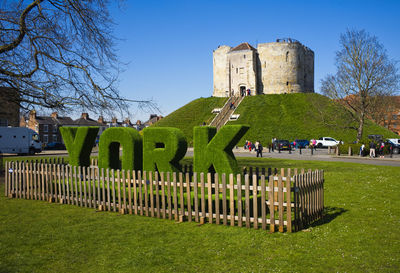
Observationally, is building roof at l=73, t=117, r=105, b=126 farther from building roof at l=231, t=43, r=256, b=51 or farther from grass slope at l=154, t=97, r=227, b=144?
building roof at l=231, t=43, r=256, b=51

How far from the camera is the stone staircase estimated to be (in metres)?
57.4

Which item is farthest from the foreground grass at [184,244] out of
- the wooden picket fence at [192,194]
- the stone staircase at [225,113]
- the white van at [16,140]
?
the stone staircase at [225,113]

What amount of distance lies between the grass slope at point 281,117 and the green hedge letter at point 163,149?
119 feet

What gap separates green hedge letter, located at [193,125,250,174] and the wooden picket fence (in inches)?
14.1

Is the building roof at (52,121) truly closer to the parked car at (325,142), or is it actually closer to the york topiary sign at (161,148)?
the parked car at (325,142)

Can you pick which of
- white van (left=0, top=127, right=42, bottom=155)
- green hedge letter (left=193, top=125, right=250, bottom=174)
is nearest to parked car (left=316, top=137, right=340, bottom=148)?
white van (left=0, top=127, right=42, bottom=155)

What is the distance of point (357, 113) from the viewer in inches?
1593

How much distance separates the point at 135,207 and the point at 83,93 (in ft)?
24.1

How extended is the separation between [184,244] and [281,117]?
173 feet

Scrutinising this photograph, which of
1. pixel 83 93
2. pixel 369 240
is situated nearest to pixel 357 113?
pixel 83 93

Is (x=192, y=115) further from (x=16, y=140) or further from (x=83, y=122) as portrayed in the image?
(x=83, y=122)

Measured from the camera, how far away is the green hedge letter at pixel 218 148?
9844 millimetres

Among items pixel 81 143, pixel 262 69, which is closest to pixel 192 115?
pixel 262 69

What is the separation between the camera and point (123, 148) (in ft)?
37.5
